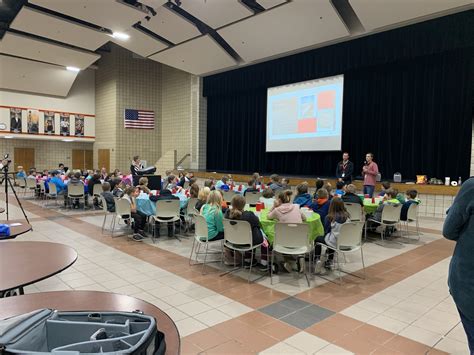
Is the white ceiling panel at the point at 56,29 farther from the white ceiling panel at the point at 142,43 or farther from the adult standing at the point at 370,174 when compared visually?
the adult standing at the point at 370,174

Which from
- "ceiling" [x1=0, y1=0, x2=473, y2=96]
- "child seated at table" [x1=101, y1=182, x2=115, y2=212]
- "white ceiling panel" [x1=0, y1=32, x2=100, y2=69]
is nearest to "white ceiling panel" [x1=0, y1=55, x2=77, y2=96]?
"ceiling" [x1=0, y1=0, x2=473, y2=96]

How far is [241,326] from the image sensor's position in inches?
125

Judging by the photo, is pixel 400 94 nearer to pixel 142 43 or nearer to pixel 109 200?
pixel 109 200

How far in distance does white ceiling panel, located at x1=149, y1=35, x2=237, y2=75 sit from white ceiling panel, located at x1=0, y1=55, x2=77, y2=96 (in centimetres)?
571

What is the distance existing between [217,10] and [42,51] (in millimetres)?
8765

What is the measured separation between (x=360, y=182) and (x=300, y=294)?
263 inches

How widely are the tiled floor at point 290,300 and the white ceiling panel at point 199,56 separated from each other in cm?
923

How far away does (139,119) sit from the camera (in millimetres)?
18797

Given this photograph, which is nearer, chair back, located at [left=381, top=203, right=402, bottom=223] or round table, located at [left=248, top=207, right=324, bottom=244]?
round table, located at [left=248, top=207, right=324, bottom=244]

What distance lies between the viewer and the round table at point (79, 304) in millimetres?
1561

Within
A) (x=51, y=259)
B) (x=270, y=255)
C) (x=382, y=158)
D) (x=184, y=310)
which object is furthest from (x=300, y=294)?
(x=382, y=158)

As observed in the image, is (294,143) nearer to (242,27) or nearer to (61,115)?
(242,27)

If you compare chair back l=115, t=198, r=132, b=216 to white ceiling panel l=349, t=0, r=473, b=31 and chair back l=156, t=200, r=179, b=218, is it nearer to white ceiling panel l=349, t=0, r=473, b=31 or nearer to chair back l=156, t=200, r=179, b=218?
chair back l=156, t=200, r=179, b=218

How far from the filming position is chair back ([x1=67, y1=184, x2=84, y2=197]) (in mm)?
9477
